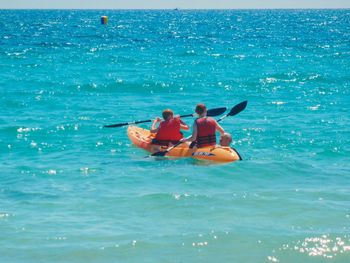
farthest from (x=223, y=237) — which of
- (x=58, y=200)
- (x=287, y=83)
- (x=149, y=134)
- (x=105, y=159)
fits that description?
(x=287, y=83)

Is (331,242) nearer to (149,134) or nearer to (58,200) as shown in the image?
(58,200)

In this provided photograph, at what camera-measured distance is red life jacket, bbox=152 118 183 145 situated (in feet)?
39.3

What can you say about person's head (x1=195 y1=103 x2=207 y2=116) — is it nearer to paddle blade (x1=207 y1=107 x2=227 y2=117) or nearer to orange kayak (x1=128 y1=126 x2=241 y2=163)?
orange kayak (x1=128 y1=126 x2=241 y2=163)

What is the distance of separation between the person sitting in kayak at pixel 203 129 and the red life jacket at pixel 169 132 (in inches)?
20.9

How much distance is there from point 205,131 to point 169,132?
88 cm

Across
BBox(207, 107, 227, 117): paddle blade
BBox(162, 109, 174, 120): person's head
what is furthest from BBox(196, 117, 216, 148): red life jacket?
BBox(207, 107, 227, 117): paddle blade

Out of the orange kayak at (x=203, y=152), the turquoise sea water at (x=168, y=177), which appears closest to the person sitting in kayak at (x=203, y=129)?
the orange kayak at (x=203, y=152)


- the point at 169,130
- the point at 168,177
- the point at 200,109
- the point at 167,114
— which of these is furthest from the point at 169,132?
the point at 168,177

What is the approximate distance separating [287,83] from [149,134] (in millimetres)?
12049

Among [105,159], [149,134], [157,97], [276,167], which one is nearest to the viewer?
[276,167]

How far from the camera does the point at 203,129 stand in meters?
11.4

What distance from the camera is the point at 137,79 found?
2475cm

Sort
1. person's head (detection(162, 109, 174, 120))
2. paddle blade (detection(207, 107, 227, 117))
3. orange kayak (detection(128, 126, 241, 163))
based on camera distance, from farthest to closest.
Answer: paddle blade (detection(207, 107, 227, 117)) < person's head (detection(162, 109, 174, 120)) < orange kayak (detection(128, 126, 241, 163))

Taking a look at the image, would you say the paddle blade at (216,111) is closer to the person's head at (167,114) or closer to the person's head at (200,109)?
the person's head at (167,114)
